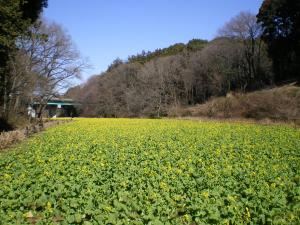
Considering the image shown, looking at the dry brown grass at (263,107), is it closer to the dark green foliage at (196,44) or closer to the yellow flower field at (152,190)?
the yellow flower field at (152,190)

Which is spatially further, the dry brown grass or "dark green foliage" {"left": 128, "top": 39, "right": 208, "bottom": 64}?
"dark green foliage" {"left": 128, "top": 39, "right": 208, "bottom": 64}

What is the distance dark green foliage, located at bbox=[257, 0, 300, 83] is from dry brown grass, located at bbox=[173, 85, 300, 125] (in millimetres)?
8404

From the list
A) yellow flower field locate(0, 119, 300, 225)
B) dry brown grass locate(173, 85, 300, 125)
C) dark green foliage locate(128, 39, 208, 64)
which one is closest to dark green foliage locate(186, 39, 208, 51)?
dark green foliage locate(128, 39, 208, 64)

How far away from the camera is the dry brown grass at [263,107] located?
30641mm

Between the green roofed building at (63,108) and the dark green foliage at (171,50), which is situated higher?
the dark green foliage at (171,50)

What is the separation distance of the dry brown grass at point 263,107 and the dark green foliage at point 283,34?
27.6 ft

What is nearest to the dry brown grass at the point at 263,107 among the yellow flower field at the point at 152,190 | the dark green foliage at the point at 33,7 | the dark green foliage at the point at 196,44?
the yellow flower field at the point at 152,190

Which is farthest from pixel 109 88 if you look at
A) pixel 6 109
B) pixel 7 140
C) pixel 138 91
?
pixel 7 140

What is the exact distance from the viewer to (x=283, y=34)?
1699 inches

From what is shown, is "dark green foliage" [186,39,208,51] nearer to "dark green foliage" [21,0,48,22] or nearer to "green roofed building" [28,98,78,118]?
"green roofed building" [28,98,78,118]

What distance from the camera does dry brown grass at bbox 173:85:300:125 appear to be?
101 ft

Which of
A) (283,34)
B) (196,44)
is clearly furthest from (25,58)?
(196,44)

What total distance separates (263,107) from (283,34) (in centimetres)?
1470

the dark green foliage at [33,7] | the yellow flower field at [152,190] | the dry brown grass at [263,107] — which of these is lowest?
the yellow flower field at [152,190]
